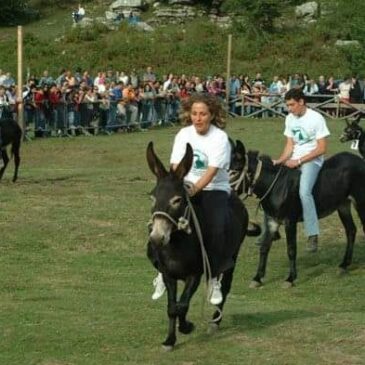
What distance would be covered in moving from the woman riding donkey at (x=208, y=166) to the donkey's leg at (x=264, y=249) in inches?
157

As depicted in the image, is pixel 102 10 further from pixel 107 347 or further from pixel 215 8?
pixel 107 347

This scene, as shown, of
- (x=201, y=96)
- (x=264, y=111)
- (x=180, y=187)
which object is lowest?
(x=264, y=111)

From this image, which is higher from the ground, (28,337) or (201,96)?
(201,96)

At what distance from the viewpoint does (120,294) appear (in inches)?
441

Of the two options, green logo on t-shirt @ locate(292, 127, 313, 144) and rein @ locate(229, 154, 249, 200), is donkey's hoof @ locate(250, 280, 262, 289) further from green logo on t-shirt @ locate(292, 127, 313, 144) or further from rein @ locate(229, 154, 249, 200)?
green logo on t-shirt @ locate(292, 127, 313, 144)

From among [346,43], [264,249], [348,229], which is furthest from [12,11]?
[264,249]

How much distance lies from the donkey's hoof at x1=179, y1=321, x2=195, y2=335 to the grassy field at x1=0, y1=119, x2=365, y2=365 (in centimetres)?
7

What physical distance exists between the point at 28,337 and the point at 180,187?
192 centimetres

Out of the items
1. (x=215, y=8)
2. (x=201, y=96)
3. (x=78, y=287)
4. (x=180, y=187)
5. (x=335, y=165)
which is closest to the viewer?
(x=180, y=187)

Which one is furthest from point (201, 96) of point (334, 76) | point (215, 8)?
point (215, 8)

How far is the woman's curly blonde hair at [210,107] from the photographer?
8305mm

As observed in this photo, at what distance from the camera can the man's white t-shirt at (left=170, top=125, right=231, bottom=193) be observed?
323 inches

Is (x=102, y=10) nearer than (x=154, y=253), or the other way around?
(x=154, y=253)

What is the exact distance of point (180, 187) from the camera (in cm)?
775
